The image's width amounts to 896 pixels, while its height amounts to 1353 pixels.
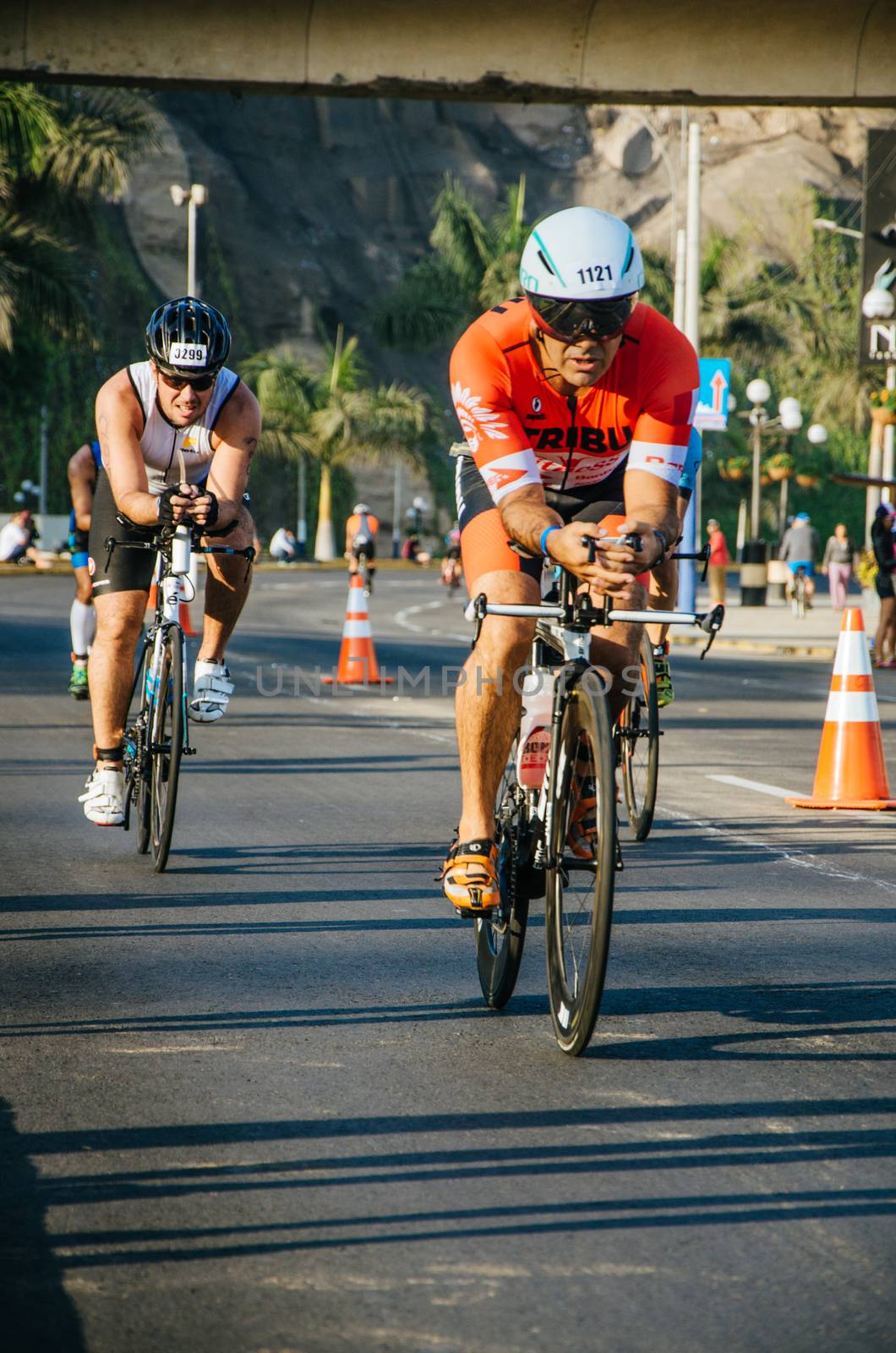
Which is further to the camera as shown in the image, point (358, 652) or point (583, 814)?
point (358, 652)

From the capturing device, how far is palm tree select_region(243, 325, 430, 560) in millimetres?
73438

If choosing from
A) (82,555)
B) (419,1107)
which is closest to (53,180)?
(82,555)

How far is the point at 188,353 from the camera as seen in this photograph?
681 cm

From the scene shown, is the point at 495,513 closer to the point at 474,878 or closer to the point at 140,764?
the point at 474,878

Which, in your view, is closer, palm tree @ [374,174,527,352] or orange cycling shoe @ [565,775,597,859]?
orange cycling shoe @ [565,775,597,859]

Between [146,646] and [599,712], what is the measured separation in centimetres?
361

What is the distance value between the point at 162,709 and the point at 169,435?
107cm

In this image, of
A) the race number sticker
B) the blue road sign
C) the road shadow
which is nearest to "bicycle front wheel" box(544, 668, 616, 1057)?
the road shadow

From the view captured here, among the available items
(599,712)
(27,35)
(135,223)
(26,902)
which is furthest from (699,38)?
(135,223)

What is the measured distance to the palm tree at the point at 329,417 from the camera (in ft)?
241

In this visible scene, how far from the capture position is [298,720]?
13.8 meters

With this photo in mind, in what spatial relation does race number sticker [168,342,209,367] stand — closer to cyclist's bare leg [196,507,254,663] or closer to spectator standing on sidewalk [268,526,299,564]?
cyclist's bare leg [196,507,254,663]

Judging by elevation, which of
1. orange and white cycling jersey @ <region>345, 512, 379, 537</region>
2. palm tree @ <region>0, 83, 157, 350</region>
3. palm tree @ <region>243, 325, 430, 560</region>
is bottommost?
orange and white cycling jersey @ <region>345, 512, 379, 537</region>

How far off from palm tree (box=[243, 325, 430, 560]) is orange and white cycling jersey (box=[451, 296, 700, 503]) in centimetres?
6751
